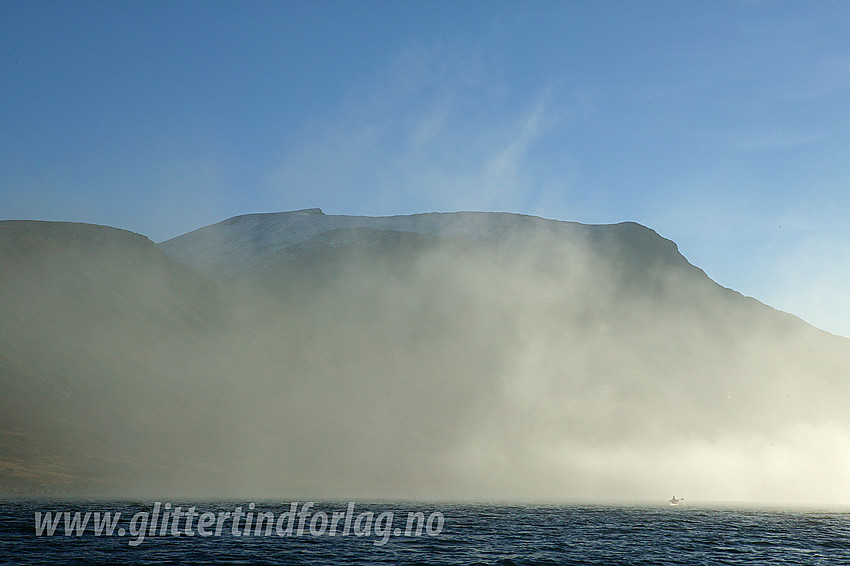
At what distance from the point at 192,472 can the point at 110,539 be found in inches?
3735

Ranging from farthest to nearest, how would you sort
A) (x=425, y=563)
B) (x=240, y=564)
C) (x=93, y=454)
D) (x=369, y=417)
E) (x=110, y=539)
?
(x=369, y=417)
(x=93, y=454)
(x=110, y=539)
(x=425, y=563)
(x=240, y=564)

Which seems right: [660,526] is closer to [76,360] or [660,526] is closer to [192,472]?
[192,472]

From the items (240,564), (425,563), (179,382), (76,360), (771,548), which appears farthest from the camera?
(179,382)

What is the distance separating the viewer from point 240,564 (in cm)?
4144

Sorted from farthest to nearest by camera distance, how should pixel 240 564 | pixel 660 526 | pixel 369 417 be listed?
1. pixel 369 417
2. pixel 660 526
3. pixel 240 564

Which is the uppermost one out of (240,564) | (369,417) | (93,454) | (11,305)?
(11,305)

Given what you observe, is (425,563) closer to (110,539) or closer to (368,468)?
(110,539)

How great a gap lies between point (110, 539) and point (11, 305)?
140 metres

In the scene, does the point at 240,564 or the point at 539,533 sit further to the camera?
the point at 539,533

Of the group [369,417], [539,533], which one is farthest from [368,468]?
[539,533]

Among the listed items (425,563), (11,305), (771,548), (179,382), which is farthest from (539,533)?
(11,305)

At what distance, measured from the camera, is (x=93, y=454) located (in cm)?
13612

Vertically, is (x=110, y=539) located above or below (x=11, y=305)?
below

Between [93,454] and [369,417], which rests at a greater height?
[369,417]
